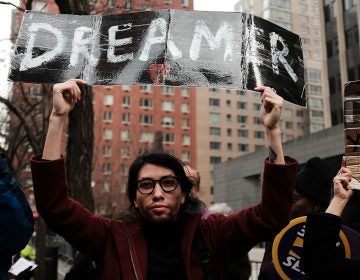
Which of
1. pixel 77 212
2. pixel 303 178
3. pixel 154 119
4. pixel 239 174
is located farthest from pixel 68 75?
pixel 154 119

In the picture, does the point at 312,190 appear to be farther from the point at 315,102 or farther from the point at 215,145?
the point at 315,102

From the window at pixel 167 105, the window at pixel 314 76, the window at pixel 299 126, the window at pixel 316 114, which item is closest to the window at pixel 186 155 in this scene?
the window at pixel 167 105

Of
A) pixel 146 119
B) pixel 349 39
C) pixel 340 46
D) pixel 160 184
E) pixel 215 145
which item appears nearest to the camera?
pixel 160 184

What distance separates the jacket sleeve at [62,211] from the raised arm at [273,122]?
3.00 feet

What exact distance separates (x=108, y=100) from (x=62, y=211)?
239ft

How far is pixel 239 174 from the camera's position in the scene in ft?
131

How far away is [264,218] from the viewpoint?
242cm

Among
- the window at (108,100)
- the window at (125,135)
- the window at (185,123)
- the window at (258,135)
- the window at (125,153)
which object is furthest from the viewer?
the window at (258,135)

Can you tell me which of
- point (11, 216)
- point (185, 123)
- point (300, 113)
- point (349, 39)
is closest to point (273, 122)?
point (11, 216)

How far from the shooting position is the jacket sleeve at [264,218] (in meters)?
2.38

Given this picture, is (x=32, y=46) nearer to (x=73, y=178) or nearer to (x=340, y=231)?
(x=340, y=231)

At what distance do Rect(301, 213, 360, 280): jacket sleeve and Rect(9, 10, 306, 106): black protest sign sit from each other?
29.8 inches

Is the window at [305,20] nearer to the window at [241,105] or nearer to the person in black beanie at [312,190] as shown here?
the window at [241,105]

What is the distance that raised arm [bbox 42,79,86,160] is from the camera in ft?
7.86
